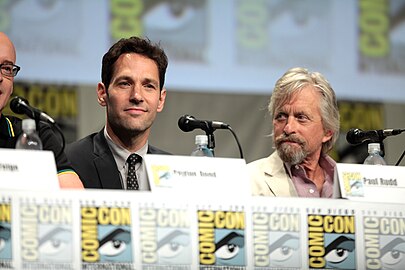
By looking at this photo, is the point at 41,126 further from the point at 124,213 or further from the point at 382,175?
the point at 382,175

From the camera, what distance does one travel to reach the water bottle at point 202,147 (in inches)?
122

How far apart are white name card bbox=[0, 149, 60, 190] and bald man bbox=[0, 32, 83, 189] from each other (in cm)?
30

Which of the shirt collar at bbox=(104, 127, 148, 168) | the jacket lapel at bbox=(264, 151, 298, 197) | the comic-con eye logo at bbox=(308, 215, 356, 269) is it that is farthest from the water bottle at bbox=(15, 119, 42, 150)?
the jacket lapel at bbox=(264, 151, 298, 197)

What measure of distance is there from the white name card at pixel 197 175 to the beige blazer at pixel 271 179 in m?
0.68

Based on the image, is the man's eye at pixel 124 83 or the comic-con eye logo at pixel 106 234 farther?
the man's eye at pixel 124 83

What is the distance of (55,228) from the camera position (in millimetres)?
2582

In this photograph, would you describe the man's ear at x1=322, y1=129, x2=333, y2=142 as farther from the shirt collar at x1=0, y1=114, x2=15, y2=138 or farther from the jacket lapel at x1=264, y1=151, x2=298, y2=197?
the shirt collar at x1=0, y1=114, x2=15, y2=138

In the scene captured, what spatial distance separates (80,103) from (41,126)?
212cm

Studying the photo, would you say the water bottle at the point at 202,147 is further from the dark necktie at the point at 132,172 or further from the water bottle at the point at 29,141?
the water bottle at the point at 29,141

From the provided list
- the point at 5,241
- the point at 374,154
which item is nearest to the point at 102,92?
the point at 374,154

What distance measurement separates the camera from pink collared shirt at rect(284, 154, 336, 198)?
12.1ft

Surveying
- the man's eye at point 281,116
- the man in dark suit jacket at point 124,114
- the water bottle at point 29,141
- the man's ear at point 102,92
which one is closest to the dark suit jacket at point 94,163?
the man in dark suit jacket at point 124,114

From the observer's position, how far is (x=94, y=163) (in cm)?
349

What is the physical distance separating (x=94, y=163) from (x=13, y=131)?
1.36 ft
